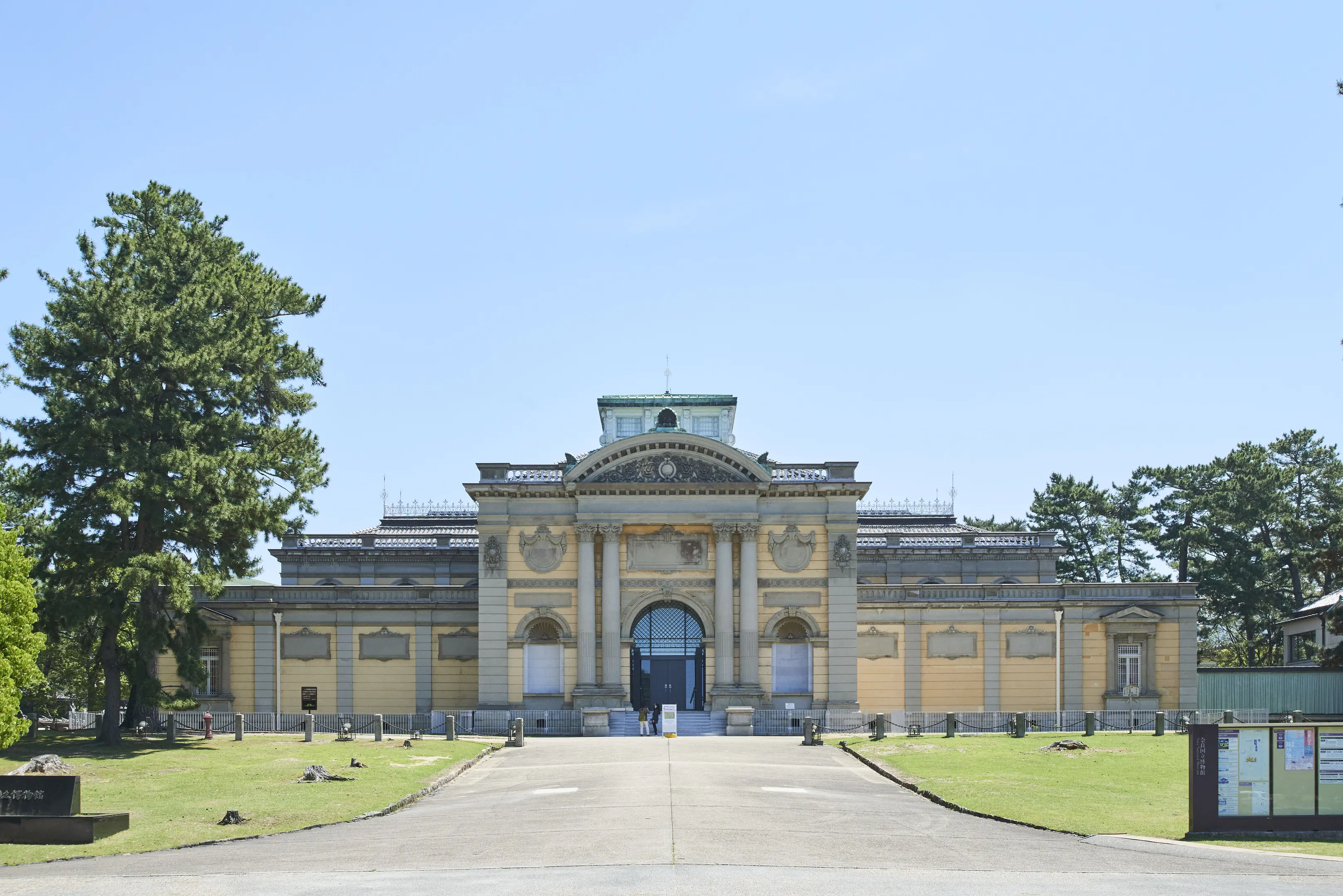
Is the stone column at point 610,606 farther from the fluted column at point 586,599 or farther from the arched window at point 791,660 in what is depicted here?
the arched window at point 791,660

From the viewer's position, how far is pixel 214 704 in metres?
61.5

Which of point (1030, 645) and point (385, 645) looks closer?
point (385, 645)

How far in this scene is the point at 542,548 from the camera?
6038cm

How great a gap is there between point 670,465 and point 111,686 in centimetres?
2271

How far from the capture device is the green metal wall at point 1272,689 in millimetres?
64312

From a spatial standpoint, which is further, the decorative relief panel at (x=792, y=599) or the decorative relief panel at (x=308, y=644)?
the decorative relief panel at (x=308, y=644)

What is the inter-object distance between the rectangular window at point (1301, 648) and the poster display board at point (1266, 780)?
51539 mm

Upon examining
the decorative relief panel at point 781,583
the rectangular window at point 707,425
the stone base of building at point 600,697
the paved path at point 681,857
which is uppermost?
the rectangular window at point 707,425

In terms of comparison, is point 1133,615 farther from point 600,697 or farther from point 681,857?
point 681,857

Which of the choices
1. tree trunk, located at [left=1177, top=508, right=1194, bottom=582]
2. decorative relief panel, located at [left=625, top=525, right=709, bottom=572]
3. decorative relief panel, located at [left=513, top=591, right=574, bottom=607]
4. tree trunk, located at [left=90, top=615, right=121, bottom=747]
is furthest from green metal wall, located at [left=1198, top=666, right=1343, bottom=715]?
tree trunk, located at [left=90, top=615, right=121, bottom=747]

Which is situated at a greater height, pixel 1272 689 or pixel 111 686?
pixel 111 686

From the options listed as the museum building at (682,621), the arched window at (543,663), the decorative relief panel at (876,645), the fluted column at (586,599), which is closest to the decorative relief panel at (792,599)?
the museum building at (682,621)

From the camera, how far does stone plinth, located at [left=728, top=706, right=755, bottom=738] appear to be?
55.8 m

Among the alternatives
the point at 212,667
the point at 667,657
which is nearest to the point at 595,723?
the point at 667,657
